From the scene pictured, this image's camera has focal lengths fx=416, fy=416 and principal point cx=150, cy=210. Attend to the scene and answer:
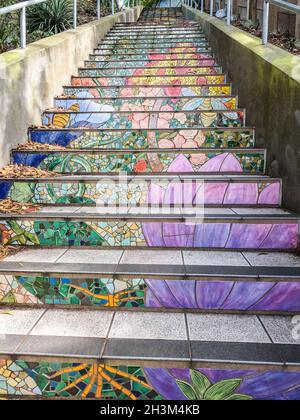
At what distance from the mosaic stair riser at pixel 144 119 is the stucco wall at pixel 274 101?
23cm

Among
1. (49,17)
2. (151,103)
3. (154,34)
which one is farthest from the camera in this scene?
(154,34)

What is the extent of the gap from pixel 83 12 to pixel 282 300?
9.89 metres

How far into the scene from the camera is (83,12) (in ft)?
33.4

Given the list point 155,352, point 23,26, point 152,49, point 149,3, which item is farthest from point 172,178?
point 149,3

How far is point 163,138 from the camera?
345 centimetres

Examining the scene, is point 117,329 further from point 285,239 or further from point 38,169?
point 38,169

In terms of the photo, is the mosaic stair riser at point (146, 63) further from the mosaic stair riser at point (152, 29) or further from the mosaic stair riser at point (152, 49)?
the mosaic stair riser at point (152, 29)

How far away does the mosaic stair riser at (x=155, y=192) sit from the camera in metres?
2.90

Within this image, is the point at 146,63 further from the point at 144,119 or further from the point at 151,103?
the point at 144,119

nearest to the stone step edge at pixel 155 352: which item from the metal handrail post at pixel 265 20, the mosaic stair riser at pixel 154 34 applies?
the metal handrail post at pixel 265 20

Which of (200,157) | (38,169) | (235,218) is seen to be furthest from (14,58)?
(235,218)

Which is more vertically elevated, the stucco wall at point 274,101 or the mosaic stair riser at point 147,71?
the mosaic stair riser at point 147,71

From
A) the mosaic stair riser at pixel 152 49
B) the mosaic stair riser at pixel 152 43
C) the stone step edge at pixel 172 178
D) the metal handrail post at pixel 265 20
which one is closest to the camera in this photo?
the stone step edge at pixel 172 178

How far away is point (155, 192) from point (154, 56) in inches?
140
